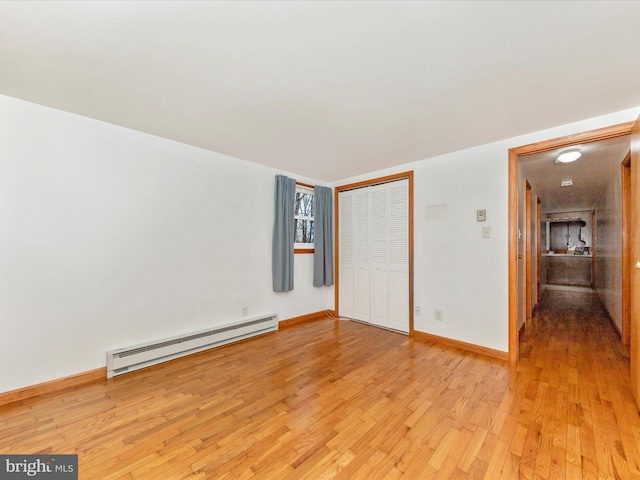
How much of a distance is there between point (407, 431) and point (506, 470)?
500mm

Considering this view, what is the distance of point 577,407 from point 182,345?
3.34 meters

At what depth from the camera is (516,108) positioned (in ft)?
7.01

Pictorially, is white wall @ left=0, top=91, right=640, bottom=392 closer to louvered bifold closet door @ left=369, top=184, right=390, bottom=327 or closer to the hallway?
louvered bifold closet door @ left=369, top=184, right=390, bottom=327

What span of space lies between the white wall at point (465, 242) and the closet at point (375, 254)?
9.2 inches

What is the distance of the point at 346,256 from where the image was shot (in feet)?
14.2

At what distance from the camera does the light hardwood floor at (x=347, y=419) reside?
140 centimetres

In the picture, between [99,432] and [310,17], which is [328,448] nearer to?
[99,432]

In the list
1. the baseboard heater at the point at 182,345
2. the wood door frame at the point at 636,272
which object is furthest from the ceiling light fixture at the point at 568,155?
the baseboard heater at the point at 182,345

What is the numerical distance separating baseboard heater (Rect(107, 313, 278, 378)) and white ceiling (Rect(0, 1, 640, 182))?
6.79 ft

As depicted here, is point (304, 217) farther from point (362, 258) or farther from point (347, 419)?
point (347, 419)

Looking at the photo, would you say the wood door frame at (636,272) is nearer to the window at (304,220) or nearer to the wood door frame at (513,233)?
the wood door frame at (513,233)

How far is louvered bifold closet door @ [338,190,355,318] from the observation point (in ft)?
13.9

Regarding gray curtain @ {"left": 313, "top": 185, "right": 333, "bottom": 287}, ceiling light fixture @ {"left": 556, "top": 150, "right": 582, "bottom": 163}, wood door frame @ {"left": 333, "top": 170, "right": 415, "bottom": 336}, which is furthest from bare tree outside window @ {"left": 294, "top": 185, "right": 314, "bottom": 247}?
ceiling light fixture @ {"left": 556, "top": 150, "right": 582, "bottom": 163}

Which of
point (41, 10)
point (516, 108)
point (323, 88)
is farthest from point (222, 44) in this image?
point (516, 108)
